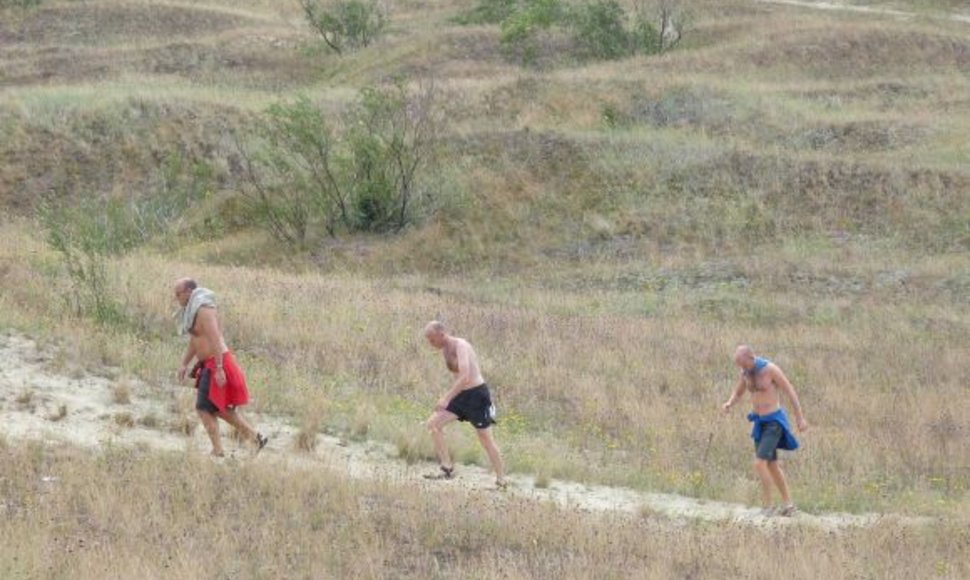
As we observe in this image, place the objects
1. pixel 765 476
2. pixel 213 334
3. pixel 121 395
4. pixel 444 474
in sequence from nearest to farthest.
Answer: pixel 213 334 → pixel 765 476 → pixel 444 474 → pixel 121 395

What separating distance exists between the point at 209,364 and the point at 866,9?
144ft

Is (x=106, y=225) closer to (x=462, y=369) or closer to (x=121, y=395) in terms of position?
(x=121, y=395)

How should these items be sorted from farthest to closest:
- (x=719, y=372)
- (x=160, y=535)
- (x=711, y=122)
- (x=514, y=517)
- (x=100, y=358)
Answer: (x=711, y=122) < (x=719, y=372) < (x=100, y=358) < (x=514, y=517) < (x=160, y=535)

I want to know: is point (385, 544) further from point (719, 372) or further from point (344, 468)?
point (719, 372)

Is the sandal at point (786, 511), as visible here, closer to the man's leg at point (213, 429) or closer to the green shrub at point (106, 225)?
the man's leg at point (213, 429)

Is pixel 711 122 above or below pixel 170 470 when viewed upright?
below

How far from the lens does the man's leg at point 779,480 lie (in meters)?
12.0

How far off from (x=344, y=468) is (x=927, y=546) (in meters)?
5.25

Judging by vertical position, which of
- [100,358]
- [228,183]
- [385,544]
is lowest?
[228,183]

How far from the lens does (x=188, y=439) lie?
40.2 ft

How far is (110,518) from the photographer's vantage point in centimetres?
928

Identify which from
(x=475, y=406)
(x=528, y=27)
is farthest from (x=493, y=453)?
(x=528, y=27)

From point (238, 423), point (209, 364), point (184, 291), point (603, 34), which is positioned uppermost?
point (184, 291)

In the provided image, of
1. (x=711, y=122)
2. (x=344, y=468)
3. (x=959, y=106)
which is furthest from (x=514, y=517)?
(x=959, y=106)
